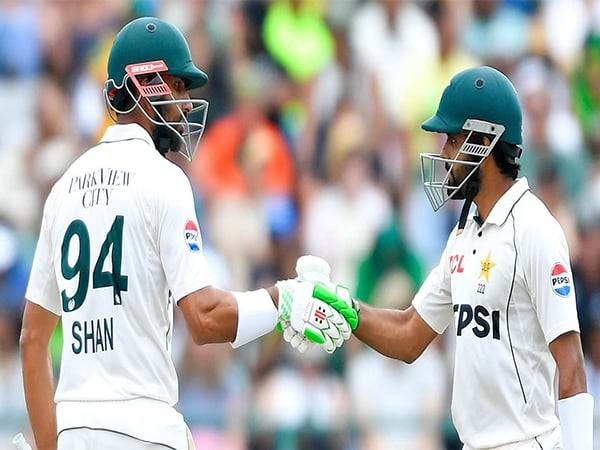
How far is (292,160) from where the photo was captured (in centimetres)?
1101

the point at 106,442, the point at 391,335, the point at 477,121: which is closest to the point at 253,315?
the point at 106,442

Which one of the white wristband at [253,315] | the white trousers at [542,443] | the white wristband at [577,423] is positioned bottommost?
the white trousers at [542,443]

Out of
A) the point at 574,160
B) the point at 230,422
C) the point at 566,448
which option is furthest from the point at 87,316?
the point at 574,160

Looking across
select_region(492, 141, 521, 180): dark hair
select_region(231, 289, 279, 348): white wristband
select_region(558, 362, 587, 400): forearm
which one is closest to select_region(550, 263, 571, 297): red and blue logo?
select_region(558, 362, 587, 400): forearm

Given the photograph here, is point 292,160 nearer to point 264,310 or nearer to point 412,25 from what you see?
point 412,25

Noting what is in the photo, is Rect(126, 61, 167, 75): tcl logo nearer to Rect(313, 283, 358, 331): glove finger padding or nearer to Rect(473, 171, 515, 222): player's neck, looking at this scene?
Rect(313, 283, 358, 331): glove finger padding

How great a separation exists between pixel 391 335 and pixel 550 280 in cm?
109

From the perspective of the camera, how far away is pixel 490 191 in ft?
19.8

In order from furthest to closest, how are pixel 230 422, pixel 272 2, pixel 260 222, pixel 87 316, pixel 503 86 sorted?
pixel 272 2
pixel 260 222
pixel 230 422
pixel 503 86
pixel 87 316

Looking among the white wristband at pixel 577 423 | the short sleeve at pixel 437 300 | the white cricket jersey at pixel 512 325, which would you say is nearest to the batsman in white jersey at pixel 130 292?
the white cricket jersey at pixel 512 325

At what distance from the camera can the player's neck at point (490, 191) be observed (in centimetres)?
599

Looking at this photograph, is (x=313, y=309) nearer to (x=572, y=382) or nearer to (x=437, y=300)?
(x=437, y=300)

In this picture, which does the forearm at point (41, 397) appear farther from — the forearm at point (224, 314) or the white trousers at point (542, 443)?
the white trousers at point (542, 443)

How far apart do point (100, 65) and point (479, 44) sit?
10.3ft
